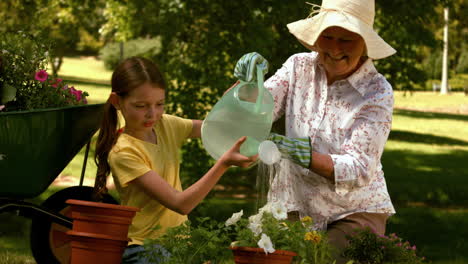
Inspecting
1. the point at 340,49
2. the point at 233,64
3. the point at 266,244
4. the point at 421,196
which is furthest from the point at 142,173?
the point at 421,196

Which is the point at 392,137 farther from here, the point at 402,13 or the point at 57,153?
the point at 57,153

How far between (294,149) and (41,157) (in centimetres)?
122

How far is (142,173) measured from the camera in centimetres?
289

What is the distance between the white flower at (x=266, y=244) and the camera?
7.88 ft

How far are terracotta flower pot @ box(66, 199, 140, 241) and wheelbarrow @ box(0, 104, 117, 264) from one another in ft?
1.74

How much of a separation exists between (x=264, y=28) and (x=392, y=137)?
10880 millimetres

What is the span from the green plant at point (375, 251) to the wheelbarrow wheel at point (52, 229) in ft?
4.69

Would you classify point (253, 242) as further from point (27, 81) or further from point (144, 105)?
point (27, 81)

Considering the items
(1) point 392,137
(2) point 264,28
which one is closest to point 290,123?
(2) point 264,28

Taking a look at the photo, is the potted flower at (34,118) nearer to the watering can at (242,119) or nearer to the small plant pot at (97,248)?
the small plant pot at (97,248)

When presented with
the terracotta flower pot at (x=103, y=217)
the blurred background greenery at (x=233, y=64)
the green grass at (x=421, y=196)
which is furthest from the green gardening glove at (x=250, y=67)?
the blurred background greenery at (x=233, y=64)

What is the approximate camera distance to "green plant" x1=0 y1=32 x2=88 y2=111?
3.42m

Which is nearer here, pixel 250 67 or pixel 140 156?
pixel 250 67

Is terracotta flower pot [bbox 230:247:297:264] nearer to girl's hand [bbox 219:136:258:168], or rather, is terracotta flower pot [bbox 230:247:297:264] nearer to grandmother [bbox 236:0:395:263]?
girl's hand [bbox 219:136:258:168]
